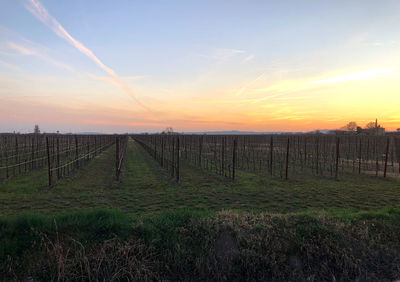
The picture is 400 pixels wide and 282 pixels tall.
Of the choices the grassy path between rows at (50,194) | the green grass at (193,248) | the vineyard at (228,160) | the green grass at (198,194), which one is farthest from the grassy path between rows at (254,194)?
the green grass at (193,248)

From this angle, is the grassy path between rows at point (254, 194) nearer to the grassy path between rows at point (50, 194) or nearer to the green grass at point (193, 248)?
the grassy path between rows at point (50, 194)

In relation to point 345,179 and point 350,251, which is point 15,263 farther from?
point 345,179

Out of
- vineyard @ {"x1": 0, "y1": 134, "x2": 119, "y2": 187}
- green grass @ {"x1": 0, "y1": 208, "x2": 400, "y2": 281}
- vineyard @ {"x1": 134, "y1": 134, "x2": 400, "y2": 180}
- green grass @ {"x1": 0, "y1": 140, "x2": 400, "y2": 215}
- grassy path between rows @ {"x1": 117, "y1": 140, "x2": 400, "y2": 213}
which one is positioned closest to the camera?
green grass @ {"x1": 0, "y1": 208, "x2": 400, "y2": 281}

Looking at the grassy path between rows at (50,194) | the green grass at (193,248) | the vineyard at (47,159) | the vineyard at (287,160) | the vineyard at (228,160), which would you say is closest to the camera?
the green grass at (193,248)

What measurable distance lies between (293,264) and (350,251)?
4.09 feet

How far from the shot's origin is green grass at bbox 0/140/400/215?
6.92m

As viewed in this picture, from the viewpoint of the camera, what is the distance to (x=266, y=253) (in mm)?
4020

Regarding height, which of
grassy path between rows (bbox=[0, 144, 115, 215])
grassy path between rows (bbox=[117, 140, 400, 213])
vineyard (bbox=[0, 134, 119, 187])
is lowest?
grassy path between rows (bbox=[117, 140, 400, 213])

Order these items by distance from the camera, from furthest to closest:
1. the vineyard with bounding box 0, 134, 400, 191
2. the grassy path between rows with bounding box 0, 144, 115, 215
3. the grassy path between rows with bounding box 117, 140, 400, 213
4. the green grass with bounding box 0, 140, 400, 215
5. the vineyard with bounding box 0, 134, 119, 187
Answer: the vineyard with bounding box 0, 134, 400, 191
the vineyard with bounding box 0, 134, 119, 187
the grassy path between rows with bounding box 117, 140, 400, 213
the green grass with bounding box 0, 140, 400, 215
the grassy path between rows with bounding box 0, 144, 115, 215

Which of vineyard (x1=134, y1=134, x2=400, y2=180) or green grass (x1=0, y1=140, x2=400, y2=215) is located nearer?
green grass (x1=0, y1=140, x2=400, y2=215)

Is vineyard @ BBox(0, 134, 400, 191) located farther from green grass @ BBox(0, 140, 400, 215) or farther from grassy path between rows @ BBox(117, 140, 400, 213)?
grassy path between rows @ BBox(117, 140, 400, 213)

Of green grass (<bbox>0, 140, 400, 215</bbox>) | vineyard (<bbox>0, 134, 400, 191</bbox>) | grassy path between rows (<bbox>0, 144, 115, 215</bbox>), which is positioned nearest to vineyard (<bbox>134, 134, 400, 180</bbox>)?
vineyard (<bbox>0, 134, 400, 191</bbox>)

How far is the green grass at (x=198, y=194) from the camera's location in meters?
6.92

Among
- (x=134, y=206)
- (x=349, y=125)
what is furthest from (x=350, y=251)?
(x=349, y=125)
